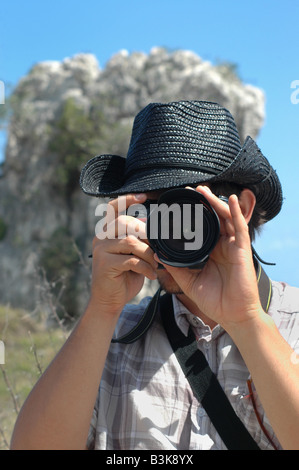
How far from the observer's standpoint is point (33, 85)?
1873 cm

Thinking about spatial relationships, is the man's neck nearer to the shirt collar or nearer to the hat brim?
the shirt collar

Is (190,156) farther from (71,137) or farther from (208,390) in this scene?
(71,137)

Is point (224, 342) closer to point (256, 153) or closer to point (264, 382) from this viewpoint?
point (264, 382)

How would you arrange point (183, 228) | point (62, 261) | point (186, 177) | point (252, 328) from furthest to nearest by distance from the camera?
1. point (62, 261)
2. point (186, 177)
3. point (183, 228)
4. point (252, 328)

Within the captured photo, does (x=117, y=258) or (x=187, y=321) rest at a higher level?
(x=117, y=258)

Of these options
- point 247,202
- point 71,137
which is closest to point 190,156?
point 247,202

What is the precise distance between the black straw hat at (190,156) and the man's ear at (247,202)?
0.03 meters

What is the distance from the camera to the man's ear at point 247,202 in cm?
124

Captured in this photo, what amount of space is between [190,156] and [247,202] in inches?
7.8

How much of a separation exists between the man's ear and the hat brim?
0.11 feet

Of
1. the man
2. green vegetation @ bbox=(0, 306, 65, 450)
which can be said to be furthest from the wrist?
green vegetation @ bbox=(0, 306, 65, 450)

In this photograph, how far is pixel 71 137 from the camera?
591 inches
